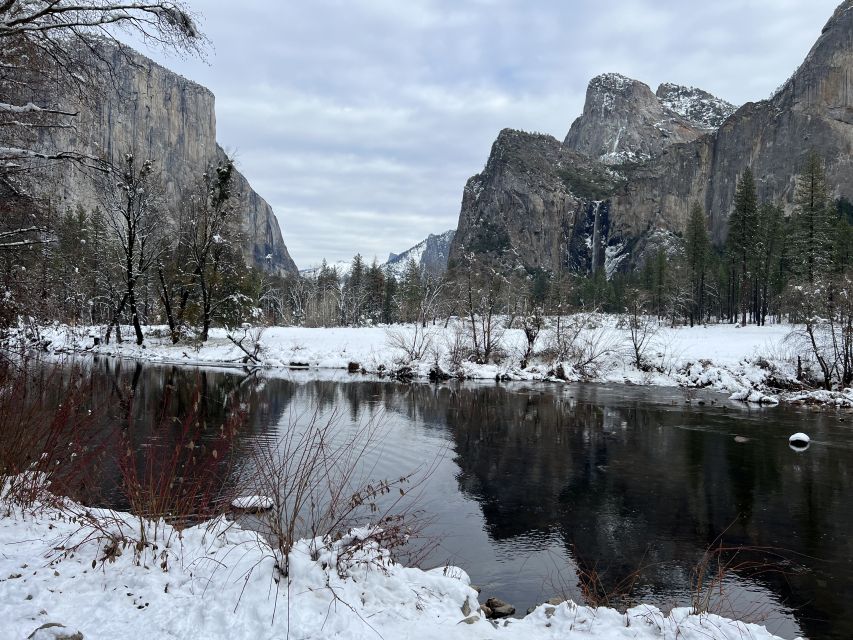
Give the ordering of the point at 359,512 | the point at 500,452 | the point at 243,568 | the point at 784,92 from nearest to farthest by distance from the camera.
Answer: the point at 243,568, the point at 359,512, the point at 500,452, the point at 784,92

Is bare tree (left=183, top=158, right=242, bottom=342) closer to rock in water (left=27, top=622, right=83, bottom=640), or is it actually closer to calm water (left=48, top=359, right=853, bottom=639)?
calm water (left=48, top=359, right=853, bottom=639)

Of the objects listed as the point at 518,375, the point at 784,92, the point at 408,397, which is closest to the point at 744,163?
the point at 784,92

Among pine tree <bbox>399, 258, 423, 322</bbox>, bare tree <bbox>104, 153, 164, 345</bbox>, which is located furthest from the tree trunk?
pine tree <bbox>399, 258, 423, 322</bbox>

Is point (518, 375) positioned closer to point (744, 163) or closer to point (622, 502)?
point (622, 502)

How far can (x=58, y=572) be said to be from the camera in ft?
13.0

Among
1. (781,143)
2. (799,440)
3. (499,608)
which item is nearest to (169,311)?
(799,440)

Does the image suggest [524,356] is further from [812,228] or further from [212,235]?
[812,228]

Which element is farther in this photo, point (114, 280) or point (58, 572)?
point (114, 280)

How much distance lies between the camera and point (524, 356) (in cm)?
3384

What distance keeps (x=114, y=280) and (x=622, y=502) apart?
46.9 meters

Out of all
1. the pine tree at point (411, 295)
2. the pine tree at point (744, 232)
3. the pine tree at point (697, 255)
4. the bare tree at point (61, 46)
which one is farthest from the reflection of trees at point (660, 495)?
the pine tree at point (411, 295)

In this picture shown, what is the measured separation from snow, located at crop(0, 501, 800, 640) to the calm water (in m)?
1.41

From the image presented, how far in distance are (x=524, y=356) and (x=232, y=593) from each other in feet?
101

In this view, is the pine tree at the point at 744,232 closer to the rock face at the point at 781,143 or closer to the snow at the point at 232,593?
the snow at the point at 232,593
